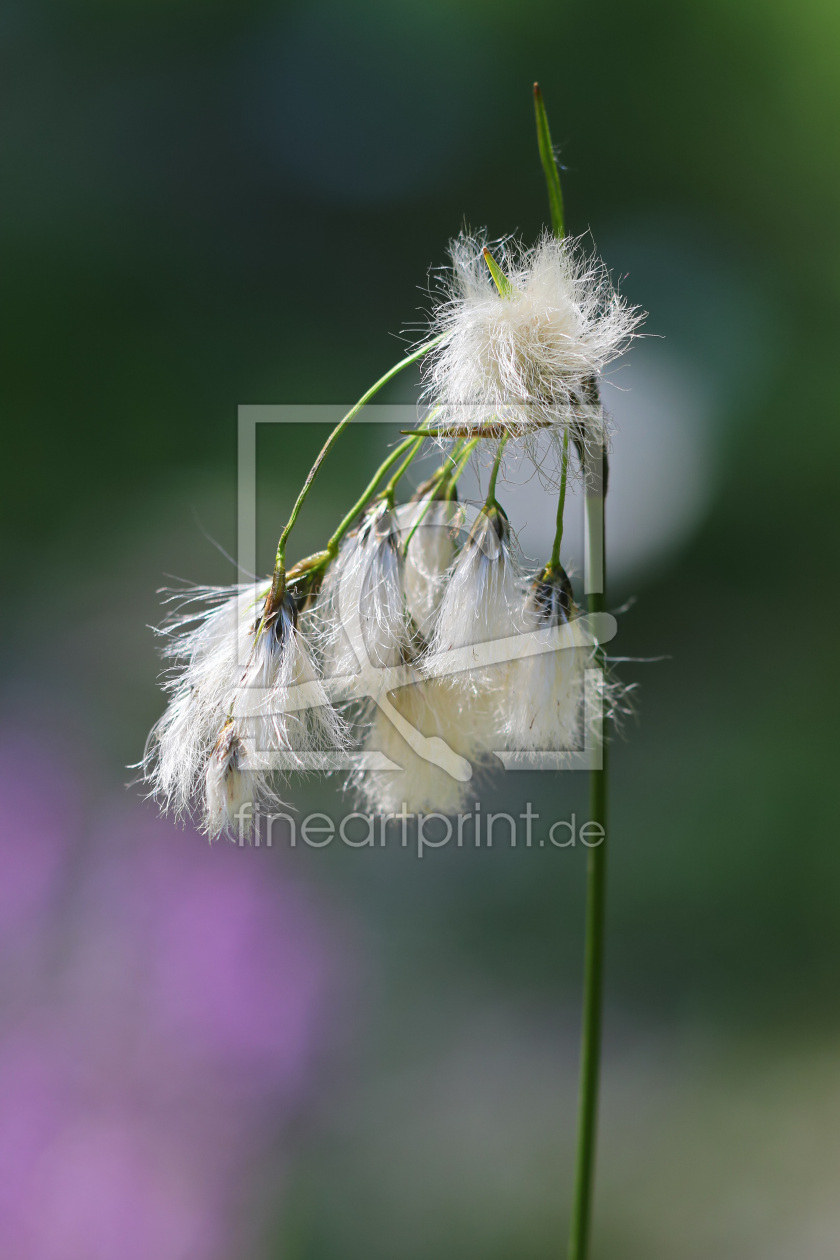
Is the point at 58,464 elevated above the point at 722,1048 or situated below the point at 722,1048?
above

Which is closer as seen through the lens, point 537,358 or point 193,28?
point 537,358

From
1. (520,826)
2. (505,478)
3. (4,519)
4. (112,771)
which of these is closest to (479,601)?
(505,478)

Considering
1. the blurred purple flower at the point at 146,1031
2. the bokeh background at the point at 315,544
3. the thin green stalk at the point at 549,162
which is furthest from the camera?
the bokeh background at the point at 315,544

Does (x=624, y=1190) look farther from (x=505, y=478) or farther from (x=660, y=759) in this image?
(x=505, y=478)

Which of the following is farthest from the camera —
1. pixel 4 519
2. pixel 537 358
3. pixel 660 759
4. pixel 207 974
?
pixel 660 759

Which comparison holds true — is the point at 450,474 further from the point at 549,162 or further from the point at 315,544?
the point at 315,544

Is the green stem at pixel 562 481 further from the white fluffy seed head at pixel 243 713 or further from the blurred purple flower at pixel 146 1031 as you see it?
the blurred purple flower at pixel 146 1031

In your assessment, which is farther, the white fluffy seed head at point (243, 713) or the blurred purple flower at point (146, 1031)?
the blurred purple flower at point (146, 1031)

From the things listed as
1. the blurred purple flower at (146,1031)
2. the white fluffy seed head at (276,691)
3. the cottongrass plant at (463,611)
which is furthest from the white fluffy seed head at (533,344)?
the blurred purple flower at (146,1031)

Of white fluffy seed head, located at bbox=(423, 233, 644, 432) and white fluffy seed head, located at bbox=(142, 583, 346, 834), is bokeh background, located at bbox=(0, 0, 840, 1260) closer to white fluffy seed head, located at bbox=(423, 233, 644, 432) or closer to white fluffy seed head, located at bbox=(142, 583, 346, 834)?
white fluffy seed head, located at bbox=(142, 583, 346, 834)
